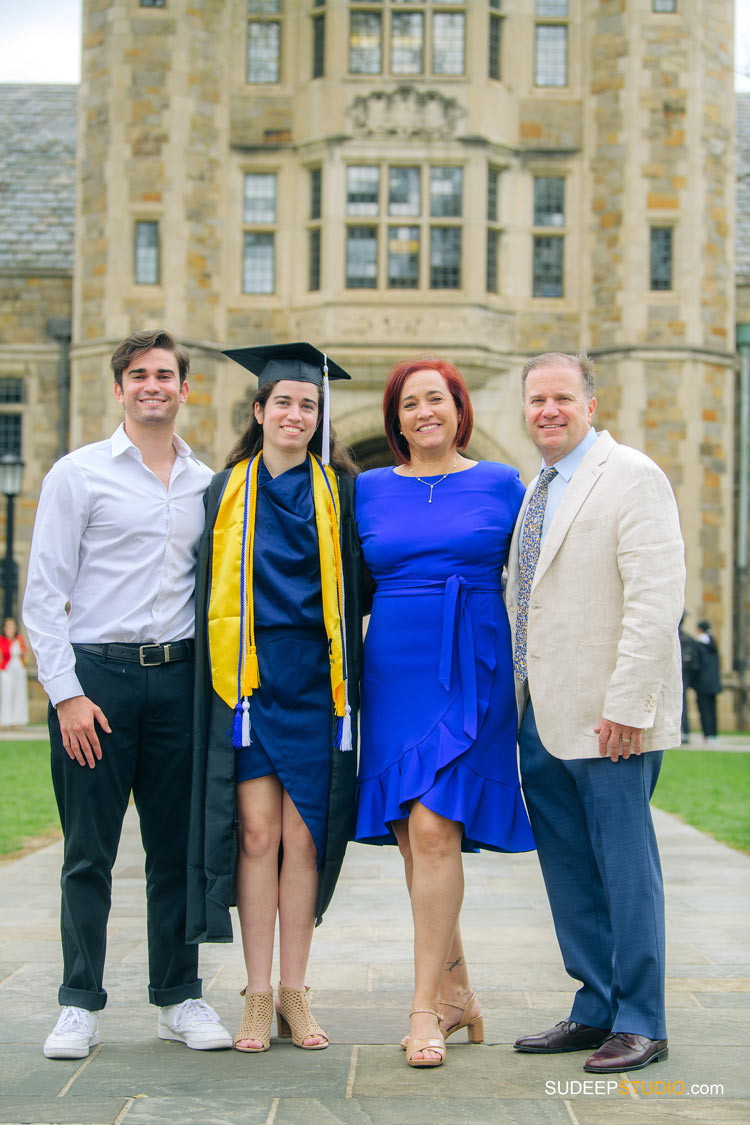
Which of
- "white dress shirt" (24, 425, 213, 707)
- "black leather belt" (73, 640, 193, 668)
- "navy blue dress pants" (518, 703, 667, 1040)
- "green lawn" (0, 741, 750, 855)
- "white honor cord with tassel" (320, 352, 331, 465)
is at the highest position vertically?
"white honor cord with tassel" (320, 352, 331, 465)

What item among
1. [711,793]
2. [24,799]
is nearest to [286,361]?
[24,799]

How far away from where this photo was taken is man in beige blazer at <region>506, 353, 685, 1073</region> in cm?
354

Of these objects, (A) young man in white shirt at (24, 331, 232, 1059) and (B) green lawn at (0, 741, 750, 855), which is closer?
(A) young man in white shirt at (24, 331, 232, 1059)

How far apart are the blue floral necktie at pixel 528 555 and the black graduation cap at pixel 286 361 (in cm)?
74

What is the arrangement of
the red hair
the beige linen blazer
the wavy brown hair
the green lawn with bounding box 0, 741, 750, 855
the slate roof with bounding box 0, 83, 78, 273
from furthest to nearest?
the slate roof with bounding box 0, 83, 78, 273 < the green lawn with bounding box 0, 741, 750, 855 < the wavy brown hair < the red hair < the beige linen blazer

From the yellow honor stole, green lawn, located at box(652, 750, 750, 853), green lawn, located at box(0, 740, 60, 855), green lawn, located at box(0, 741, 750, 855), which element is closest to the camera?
the yellow honor stole

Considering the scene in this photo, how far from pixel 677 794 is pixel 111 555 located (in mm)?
7341

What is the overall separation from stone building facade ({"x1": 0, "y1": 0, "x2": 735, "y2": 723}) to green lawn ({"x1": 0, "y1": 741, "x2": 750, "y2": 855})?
16.2ft

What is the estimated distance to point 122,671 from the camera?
3838 millimetres

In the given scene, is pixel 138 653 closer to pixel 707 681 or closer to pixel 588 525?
pixel 588 525

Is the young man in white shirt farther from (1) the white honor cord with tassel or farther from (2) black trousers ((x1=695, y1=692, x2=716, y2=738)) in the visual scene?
(2) black trousers ((x1=695, y1=692, x2=716, y2=738))

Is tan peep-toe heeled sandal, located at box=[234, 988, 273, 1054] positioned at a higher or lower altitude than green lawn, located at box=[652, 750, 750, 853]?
higher

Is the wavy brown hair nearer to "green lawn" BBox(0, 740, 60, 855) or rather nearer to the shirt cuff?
the shirt cuff

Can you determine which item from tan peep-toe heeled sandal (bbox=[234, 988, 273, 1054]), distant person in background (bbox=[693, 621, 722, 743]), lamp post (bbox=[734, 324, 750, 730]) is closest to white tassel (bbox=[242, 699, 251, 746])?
tan peep-toe heeled sandal (bbox=[234, 988, 273, 1054])
